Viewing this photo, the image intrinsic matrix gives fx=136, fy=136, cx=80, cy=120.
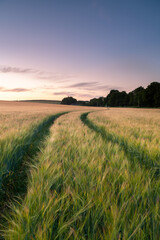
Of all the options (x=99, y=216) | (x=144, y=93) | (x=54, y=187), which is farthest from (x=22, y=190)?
(x=144, y=93)

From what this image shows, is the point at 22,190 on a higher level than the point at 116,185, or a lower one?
lower

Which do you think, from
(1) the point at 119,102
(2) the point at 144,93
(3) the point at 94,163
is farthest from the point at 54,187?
(1) the point at 119,102

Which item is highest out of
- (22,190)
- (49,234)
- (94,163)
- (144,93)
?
(144,93)

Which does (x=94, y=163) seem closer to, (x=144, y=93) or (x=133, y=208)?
(x=133, y=208)

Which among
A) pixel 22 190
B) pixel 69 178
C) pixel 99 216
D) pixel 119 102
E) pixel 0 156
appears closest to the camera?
pixel 99 216

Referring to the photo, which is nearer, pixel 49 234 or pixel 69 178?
Result: pixel 49 234

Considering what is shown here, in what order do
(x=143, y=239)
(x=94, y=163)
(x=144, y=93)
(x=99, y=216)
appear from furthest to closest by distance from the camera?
(x=144, y=93) → (x=94, y=163) → (x=99, y=216) → (x=143, y=239)

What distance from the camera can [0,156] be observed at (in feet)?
7.09

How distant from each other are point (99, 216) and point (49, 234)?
34 centimetres

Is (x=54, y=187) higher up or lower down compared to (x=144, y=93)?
lower down

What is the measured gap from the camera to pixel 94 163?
163 centimetres

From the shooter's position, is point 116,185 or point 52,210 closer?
point 52,210

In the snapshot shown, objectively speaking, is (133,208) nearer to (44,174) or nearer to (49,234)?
(49,234)

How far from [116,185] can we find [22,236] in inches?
34.0
